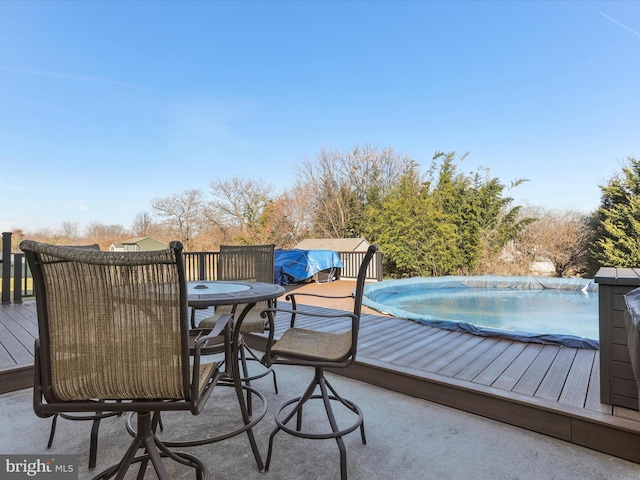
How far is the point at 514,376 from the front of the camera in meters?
2.35

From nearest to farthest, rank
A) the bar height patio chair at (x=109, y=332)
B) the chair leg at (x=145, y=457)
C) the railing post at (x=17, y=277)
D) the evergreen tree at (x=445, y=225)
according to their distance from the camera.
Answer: the bar height patio chair at (x=109, y=332), the chair leg at (x=145, y=457), the railing post at (x=17, y=277), the evergreen tree at (x=445, y=225)

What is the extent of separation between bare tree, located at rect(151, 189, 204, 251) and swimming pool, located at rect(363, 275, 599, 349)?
36.2 ft

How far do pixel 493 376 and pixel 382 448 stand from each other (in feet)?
3.56

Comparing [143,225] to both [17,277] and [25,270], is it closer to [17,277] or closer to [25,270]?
[25,270]

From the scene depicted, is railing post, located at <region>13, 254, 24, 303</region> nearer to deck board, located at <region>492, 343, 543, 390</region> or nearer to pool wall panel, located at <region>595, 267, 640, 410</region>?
deck board, located at <region>492, 343, 543, 390</region>

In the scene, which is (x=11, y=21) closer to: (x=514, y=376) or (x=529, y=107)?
(x=514, y=376)

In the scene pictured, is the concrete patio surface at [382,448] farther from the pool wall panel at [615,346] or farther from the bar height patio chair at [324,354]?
the pool wall panel at [615,346]

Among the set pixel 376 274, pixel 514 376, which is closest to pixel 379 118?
pixel 376 274

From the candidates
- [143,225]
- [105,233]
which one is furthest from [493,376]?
[105,233]

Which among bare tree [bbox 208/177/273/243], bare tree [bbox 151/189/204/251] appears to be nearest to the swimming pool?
bare tree [bbox 208/177/273/243]

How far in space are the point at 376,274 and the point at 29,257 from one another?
29.1 ft

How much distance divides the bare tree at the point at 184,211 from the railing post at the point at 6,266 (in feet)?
36.1

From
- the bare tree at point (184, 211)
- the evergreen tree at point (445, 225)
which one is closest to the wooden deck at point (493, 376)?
the evergreen tree at point (445, 225)

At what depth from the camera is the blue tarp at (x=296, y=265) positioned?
851cm
